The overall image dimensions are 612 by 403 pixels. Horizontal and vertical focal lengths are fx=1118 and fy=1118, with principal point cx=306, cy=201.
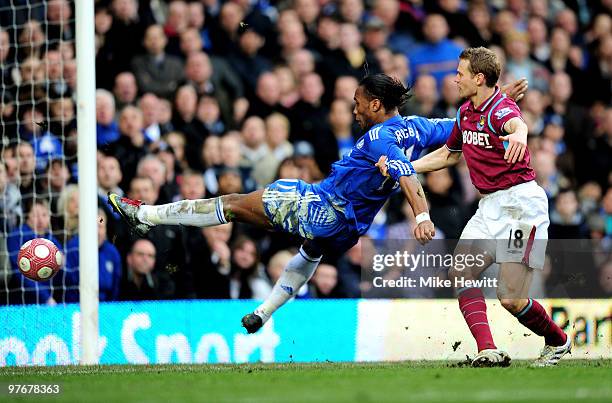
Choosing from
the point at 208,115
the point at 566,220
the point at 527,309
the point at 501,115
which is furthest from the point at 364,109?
the point at 566,220

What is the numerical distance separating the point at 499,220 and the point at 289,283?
1.81m

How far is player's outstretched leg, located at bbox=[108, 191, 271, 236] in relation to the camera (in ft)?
Result: 28.3

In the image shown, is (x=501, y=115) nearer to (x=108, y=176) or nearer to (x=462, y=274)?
(x=462, y=274)

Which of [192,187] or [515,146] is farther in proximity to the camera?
[192,187]

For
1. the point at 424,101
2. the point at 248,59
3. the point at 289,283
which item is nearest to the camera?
the point at 289,283

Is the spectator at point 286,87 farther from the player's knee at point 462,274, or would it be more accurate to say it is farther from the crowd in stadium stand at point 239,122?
the player's knee at point 462,274

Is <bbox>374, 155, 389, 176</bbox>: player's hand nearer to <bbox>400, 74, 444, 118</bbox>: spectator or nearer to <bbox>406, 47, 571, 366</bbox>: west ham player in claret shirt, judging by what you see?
<bbox>406, 47, 571, 366</bbox>: west ham player in claret shirt

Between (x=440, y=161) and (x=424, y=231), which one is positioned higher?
(x=440, y=161)

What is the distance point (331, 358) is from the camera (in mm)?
9812

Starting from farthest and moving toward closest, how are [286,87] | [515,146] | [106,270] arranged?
[286,87] < [106,270] < [515,146]

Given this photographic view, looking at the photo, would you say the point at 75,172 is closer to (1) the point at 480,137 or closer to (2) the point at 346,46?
(2) the point at 346,46

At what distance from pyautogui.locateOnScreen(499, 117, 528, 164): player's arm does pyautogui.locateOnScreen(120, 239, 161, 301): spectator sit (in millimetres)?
4239

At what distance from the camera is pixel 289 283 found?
29.3 feet

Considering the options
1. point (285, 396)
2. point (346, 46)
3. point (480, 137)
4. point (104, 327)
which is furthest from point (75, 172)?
point (285, 396)
